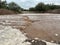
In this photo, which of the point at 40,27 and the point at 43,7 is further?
the point at 43,7

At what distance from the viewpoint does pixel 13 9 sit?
112 feet

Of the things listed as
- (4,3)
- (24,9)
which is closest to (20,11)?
(24,9)

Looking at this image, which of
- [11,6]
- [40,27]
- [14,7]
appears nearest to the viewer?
[40,27]

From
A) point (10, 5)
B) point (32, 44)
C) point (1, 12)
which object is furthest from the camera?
point (10, 5)

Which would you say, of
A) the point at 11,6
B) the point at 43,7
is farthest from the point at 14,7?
the point at 43,7

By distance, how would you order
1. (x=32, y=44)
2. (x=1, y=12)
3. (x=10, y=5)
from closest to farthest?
1. (x=32, y=44)
2. (x=1, y=12)
3. (x=10, y=5)

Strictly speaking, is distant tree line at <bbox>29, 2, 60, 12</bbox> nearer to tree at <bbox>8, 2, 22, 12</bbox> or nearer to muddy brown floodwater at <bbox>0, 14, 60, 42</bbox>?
tree at <bbox>8, 2, 22, 12</bbox>

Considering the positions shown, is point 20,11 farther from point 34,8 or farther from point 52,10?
point 52,10

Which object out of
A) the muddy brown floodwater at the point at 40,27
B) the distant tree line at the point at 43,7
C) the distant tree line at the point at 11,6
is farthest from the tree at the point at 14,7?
the muddy brown floodwater at the point at 40,27

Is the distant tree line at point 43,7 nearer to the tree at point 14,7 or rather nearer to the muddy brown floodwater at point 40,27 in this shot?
the tree at point 14,7

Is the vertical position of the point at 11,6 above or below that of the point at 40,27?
below

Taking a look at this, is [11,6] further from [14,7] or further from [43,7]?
[43,7]

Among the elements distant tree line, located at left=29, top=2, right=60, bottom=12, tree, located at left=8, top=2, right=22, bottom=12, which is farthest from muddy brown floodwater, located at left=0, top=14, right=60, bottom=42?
distant tree line, located at left=29, top=2, right=60, bottom=12

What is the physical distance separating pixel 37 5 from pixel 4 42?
88.3 feet
